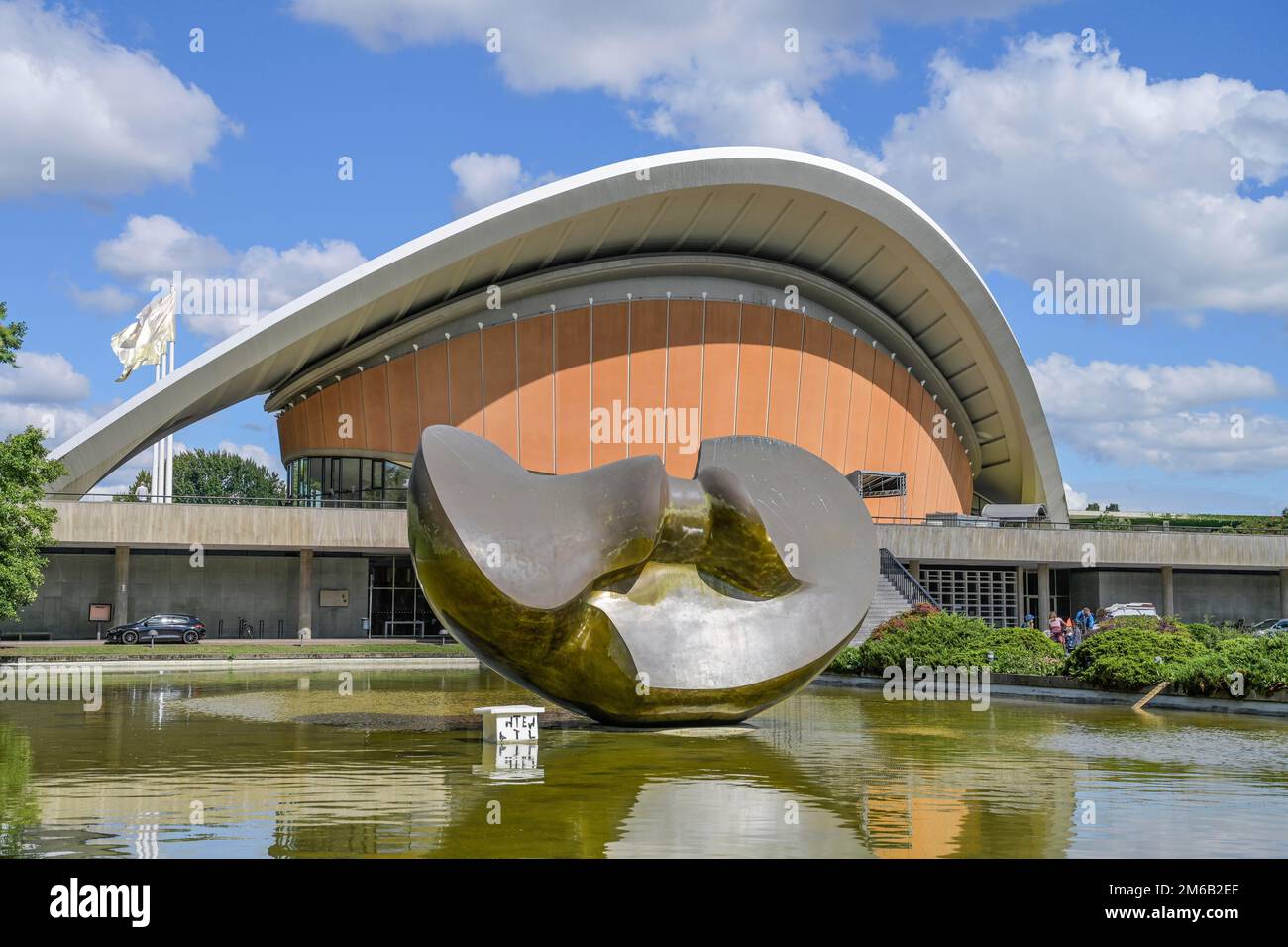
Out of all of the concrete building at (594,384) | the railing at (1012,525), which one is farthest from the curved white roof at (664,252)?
the railing at (1012,525)

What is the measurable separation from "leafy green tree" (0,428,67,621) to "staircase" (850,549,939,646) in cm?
2039

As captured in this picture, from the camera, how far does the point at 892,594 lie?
1441 inches

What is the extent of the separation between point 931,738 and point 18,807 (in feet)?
33.1

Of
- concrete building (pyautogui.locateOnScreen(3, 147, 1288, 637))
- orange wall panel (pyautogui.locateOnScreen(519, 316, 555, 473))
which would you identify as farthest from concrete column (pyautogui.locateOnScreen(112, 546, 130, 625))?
orange wall panel (pyautogui.locateOnScreen(519, 316, 555, 473))

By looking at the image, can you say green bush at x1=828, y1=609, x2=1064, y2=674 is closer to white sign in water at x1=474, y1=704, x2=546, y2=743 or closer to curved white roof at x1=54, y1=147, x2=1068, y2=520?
white sign in water at x1=474, y1=704, x2=546, y2=743

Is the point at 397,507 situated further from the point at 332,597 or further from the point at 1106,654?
the point at 1106,654

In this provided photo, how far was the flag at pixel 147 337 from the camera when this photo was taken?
1759 inches

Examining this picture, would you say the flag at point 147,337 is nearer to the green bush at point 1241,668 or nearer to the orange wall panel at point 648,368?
the orange wall panel at point 648,368

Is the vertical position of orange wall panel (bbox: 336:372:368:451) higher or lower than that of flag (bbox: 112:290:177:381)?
lower

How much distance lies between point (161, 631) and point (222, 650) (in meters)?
5.42

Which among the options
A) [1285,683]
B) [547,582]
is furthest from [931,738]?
[1285,683]

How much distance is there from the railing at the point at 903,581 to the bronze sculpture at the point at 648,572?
21837 mm

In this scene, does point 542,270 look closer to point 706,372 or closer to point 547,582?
point 706,372

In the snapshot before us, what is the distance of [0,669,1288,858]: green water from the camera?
7.96 meters
